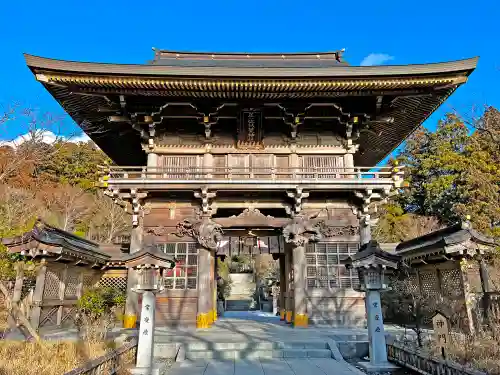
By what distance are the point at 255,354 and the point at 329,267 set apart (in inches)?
198

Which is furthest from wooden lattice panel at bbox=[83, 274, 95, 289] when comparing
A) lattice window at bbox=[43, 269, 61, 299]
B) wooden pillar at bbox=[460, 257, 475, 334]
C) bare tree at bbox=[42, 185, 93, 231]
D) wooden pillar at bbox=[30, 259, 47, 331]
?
bare tree at bbox=[42, 185, 93, 231]

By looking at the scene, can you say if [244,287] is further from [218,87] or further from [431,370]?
[431,370]

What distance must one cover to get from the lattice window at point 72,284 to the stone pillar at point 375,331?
10.2 metres

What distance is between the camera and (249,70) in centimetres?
1159

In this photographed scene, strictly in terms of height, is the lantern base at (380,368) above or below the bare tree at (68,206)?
below

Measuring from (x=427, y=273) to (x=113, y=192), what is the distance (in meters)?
11.5

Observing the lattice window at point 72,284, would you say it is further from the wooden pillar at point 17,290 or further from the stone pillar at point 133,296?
the stone pillar at point 133,296

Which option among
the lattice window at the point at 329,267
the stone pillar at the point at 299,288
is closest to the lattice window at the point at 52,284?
the stone pillar at the point at 299,288

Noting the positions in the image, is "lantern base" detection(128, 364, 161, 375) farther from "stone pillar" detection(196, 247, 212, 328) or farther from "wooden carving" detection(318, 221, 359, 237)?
"wooden carving" detection(318, 221, 359, 237)

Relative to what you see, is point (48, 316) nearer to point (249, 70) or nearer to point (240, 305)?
point (249, 70)

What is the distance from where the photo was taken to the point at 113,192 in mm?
12383

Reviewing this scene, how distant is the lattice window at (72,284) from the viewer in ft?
40.4

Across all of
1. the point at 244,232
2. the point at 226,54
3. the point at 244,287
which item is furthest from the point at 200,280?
the point at 244,287

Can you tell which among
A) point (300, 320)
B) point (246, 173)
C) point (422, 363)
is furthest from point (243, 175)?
point (422, 363)
